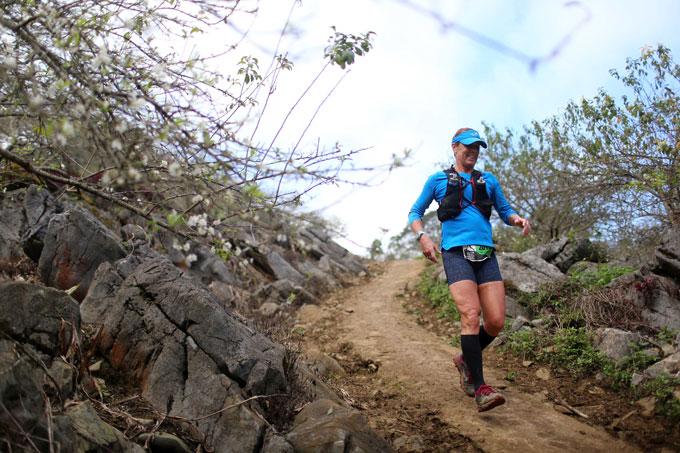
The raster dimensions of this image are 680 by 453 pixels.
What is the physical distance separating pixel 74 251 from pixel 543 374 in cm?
556

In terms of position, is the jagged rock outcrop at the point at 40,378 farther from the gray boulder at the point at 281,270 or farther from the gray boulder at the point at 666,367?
the gray boulder at the point at 281,270

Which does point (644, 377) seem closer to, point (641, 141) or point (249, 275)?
point (641, 141)

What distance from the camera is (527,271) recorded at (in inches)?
372

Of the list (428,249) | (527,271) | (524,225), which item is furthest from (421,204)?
(527,271)

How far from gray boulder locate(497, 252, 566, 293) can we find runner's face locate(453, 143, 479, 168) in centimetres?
429

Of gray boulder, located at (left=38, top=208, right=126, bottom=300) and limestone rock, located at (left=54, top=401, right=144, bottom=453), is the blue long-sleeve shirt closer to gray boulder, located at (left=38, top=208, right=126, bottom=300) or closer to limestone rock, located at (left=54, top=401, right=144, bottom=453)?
limestone rock, located at (left=54, top=401, right=144, bottom=453)

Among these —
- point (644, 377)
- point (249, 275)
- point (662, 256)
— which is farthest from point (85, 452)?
point (249, 275)

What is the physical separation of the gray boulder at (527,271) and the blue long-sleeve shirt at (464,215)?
157 inches

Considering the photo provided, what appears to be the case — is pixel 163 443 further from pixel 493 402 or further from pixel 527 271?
pixel 527 271

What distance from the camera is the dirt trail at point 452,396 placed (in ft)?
15.0

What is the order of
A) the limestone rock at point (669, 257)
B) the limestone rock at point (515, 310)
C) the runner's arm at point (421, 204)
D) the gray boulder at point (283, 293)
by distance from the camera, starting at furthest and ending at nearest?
the gray boulder at point (283, 293), the limestone rock at point (515, 310), the limestone rock at point (669, 257), the runner's arm at point (421, 204)

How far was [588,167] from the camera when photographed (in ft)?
30.5

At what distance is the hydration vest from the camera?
5164mm

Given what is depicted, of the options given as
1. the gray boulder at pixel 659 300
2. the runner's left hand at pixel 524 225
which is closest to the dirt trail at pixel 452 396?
the runner's left hand at pixel 524 225
